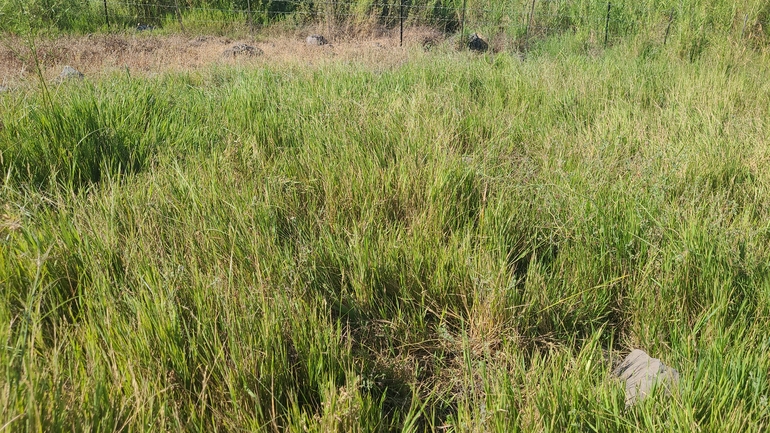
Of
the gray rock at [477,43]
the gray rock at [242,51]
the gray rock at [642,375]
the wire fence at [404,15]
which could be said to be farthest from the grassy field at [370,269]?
the gray rock at [477,43]

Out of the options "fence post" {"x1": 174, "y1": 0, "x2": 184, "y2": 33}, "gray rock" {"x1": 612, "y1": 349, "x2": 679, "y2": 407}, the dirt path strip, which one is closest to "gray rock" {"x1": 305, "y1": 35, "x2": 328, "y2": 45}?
the dirt path strip

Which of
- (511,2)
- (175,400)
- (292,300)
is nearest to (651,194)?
(292,300)

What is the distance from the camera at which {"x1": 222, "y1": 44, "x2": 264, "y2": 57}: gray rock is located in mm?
8487

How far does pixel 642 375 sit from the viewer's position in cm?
154

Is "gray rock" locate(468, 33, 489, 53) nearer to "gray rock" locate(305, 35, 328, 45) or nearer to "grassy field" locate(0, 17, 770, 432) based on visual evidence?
"gray rock" locate(305, 35, 328, 45)

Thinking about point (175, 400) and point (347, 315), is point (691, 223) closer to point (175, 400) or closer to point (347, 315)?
point (347, 315)

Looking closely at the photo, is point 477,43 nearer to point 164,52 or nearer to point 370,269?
point 164,52

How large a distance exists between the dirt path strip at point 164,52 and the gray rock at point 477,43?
39.4 inches

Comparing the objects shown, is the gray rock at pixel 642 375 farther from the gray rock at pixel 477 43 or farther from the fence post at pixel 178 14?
the fence post at pixel 178 14

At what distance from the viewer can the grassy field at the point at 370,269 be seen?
1.38 metres

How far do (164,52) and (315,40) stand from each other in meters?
3.04

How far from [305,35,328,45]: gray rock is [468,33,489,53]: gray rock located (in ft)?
9.29

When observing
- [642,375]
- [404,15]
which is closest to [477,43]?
[404,15]

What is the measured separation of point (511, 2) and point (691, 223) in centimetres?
1027
